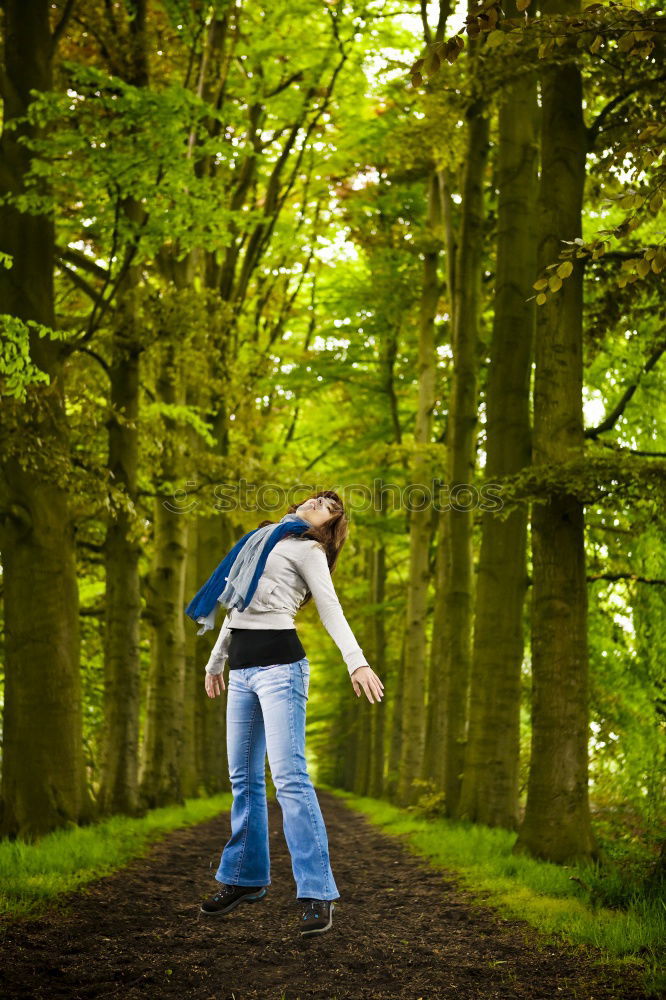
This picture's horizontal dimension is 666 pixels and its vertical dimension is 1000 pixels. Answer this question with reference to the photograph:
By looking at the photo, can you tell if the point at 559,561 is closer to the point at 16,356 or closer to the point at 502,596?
the point at 502,596

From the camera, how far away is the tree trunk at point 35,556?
30.0 feet

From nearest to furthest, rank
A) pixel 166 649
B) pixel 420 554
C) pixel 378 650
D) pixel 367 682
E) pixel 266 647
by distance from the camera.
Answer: pixel 367 682, pixel 266 647, pixel 166 649, pixel 420 554, pixel 378 650

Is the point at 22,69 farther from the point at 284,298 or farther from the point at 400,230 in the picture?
the point at 284,298

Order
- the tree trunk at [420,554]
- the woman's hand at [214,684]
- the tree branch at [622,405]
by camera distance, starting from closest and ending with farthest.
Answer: the woman's hand at [214,684], the tree branch at [622,405], the tree trunk at [420,554]

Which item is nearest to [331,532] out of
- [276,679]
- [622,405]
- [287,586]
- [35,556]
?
[287,586]

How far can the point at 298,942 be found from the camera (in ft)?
16.9

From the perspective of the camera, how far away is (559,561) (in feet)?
27.4

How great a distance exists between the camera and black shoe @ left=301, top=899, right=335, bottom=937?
473 cm

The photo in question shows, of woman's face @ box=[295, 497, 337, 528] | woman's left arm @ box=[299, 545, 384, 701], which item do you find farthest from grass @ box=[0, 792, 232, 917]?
woman's face @ box=[295, 497, 337, 528]

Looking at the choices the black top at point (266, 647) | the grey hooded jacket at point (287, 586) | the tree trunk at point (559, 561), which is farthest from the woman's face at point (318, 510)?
the tree trunk at point (559, 561)

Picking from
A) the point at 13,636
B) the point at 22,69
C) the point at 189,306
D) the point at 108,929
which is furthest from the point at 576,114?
the point at 108,929

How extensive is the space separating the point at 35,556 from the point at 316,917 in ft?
18.5

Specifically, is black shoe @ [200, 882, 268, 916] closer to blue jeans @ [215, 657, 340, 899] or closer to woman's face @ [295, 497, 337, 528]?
blue jeans @ [215, 657, 340, 899]

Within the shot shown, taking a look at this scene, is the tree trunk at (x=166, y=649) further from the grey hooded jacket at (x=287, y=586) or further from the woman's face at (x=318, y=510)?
the grey hooded jacket at (x=287, y=586)
